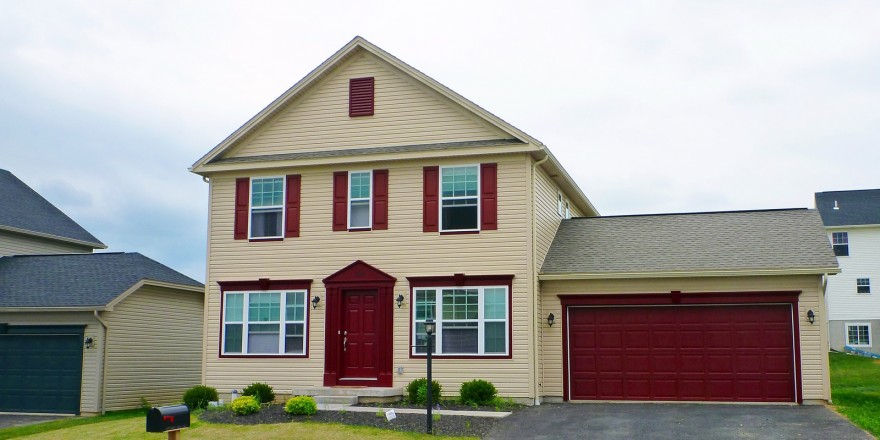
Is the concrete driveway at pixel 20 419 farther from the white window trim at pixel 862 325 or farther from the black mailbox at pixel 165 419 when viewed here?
the white window trim at pixel 862 325

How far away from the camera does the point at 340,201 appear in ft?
68.6

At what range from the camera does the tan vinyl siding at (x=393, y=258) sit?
19344 mm

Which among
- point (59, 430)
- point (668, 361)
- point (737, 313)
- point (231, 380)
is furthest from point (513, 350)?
point (59, 430)

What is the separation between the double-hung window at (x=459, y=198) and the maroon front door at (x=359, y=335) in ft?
8.20

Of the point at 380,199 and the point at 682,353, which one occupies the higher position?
the point at 380,199

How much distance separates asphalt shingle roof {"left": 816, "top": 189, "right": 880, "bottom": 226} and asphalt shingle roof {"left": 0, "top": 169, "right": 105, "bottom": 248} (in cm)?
3274

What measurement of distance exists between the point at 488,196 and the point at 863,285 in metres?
28.3

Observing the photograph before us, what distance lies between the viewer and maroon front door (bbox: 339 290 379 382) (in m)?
20.2

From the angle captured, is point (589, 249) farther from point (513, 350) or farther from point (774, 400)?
point (774, 400)

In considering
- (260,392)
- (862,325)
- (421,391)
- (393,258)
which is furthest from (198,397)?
(862,325)

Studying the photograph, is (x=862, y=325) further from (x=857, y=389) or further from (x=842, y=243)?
(x=857, y=389)

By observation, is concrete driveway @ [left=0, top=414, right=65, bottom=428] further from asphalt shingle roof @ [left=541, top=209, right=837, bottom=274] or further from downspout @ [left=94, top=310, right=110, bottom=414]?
asphalt shingle roof @ [left=541, top=209, right=837, bottom=274]

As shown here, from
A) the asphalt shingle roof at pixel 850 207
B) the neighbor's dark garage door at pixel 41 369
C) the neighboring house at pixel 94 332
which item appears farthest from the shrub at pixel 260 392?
the asphalt shingle roof at pixel 850 207

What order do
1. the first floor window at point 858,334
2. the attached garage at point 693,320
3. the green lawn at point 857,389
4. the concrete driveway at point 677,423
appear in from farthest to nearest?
the first floor window at point 858,334 → the attached garage at point 693,320 → the green lawn at point 857,389 → the concrete driveway at point 677,423
